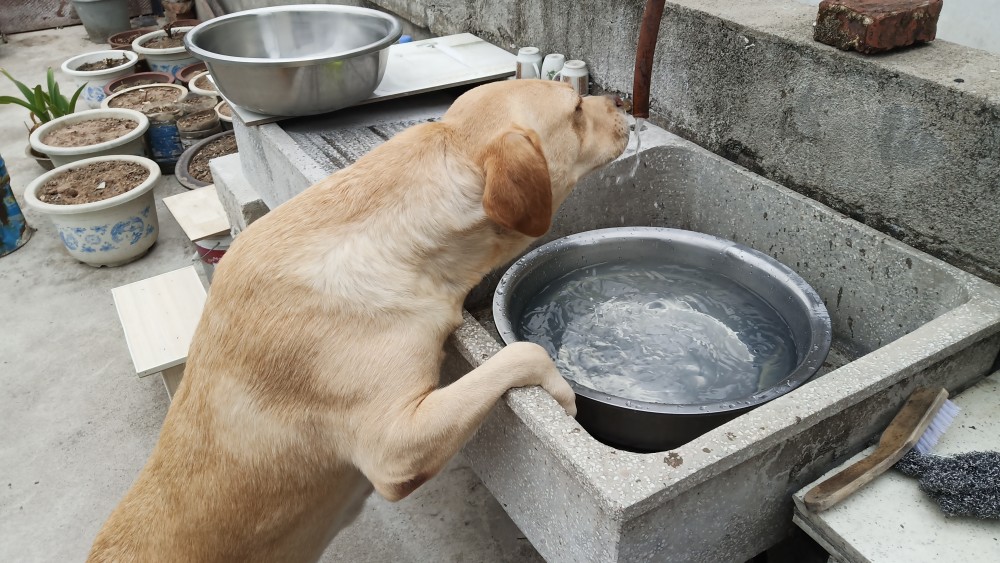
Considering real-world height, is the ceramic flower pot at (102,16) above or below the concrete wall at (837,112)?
below

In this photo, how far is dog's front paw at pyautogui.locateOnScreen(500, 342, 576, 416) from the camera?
1.68 metres

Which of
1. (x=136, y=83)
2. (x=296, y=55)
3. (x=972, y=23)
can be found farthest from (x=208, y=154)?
(x=972, y=23)

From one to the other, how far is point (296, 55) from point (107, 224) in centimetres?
198

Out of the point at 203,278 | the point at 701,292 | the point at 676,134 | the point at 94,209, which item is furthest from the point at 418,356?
the point at 94,209

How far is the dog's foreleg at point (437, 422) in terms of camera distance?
1.61 meters

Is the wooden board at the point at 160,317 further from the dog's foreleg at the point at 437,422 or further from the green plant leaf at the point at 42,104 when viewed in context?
the green plant leaf at the point at 42,104

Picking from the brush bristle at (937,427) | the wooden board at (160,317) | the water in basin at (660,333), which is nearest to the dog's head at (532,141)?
the water in basin at (660,333)

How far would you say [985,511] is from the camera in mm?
1556

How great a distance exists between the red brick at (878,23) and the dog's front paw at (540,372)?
1418 millimetres

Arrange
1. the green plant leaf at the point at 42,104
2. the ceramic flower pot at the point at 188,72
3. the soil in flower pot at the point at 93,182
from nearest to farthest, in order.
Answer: the soil in flower pot at the point at 93,182 → the green plant leaf at the point at 42,104 → the ceramic flower pot at the point at 188,72

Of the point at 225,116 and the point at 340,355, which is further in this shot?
the point at 225,116

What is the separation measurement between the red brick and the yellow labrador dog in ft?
3.53

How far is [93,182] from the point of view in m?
5.00

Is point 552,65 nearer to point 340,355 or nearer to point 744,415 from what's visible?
point 340,355
